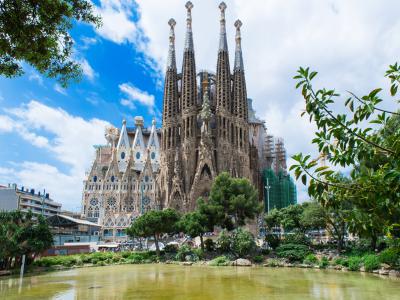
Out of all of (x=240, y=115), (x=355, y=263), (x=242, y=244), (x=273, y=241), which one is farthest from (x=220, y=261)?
(x=240, y=115)

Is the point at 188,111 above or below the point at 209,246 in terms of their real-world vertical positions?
above

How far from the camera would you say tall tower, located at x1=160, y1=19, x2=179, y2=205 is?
218 ft

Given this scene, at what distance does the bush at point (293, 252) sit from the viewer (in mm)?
32188

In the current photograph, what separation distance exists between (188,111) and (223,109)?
6.71 metres

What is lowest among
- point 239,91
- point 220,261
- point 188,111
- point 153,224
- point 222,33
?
point 220,261

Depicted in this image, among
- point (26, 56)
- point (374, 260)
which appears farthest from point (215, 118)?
point (26, 56)

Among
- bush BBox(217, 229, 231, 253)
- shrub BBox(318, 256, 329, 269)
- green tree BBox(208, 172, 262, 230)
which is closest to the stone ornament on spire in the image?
green tree BBox(208, 172, 262, 230)

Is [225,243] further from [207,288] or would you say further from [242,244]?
[207,288]

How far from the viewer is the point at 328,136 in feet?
15.0

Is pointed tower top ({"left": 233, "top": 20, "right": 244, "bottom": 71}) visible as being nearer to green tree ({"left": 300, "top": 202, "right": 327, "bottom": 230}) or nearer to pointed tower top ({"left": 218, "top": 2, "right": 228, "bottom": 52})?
pointed tower top ({"left": 218, "top": 2, "right": 228, "bottom": 52})

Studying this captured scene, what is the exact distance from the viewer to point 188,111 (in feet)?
220

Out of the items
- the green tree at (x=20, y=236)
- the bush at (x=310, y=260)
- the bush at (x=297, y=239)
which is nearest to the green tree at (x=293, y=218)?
the bush at (x=297, y=239)

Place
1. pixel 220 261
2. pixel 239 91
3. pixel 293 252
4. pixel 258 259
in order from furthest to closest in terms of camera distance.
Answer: pixel 239 91 < pixel 258 259 < pixel 220 261 < pixel 293 252

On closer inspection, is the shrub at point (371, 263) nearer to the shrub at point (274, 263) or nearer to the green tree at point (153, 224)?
the shrub at point (274, 263)
